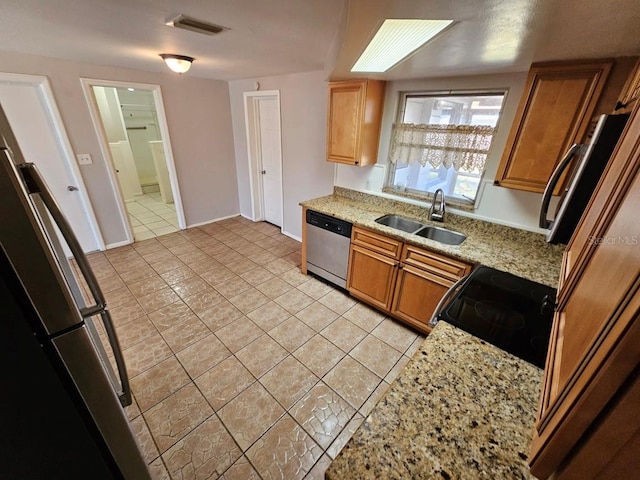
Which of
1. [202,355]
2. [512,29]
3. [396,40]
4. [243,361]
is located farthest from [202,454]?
[512,29]

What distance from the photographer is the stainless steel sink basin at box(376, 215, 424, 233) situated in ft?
8.54

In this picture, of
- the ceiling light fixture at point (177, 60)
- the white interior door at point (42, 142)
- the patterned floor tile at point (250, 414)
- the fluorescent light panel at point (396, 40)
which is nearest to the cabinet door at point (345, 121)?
the fluorescent light panel at point (396, 40)

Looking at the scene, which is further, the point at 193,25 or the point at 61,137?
the point at 61,137

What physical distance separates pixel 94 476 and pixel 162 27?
2239mm

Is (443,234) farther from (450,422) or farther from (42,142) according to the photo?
(42,142)

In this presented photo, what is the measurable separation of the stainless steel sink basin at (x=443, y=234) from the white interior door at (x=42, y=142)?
376 centimetres

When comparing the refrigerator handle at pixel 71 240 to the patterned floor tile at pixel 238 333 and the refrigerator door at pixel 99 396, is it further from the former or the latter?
the patterned floor tile at pixel 238 333

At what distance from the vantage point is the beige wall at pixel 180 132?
9.58 feet

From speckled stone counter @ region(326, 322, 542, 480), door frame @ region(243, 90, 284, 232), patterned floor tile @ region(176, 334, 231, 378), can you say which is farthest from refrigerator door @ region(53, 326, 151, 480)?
door frame @ region(243, 90, 284, 232)

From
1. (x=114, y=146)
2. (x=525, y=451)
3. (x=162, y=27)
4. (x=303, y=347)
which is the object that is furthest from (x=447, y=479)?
(x=114, y=146)

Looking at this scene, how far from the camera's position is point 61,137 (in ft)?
9.91

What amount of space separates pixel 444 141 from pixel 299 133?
6.14 feet

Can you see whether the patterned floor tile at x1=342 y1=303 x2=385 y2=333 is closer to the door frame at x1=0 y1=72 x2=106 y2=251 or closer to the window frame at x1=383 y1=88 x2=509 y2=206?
the window frame at x1=383 y1=88 x2=509 y2=206

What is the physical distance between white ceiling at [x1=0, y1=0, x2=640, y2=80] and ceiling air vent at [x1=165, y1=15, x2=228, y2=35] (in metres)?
0.05
